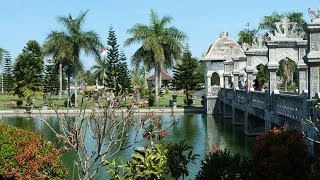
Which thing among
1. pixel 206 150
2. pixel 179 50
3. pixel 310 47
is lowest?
pixel 206 150

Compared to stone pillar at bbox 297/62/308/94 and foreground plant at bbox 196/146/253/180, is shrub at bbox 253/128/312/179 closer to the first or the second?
foreground plant at bbox 196/146/253/180

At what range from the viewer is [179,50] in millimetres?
41031

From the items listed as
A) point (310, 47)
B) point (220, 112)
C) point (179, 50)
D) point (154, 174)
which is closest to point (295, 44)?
point (310, 47)

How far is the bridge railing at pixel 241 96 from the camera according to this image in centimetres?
2429

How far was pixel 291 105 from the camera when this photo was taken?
14.9 m

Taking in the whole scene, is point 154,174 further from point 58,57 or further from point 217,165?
point 58,57

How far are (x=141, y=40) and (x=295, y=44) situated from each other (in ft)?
77.0

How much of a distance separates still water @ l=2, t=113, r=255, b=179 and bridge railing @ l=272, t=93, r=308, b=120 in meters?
1.88

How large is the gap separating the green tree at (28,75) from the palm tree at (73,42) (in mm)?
1745

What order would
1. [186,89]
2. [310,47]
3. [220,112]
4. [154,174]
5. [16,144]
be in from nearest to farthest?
[154,174]
[16,144]
[310,47]
[220,112]
[186,89]

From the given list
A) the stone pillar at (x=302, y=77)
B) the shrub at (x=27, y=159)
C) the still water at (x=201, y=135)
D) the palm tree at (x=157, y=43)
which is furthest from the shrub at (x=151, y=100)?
the shrub at (x=27, y=159)

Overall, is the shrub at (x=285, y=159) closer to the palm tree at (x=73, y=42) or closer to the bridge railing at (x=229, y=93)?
the bridge railing at (x=229, y=93)

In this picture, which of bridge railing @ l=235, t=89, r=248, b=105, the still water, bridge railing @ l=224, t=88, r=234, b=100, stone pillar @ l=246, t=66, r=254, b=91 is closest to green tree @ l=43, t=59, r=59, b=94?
the still water

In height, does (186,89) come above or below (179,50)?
below
